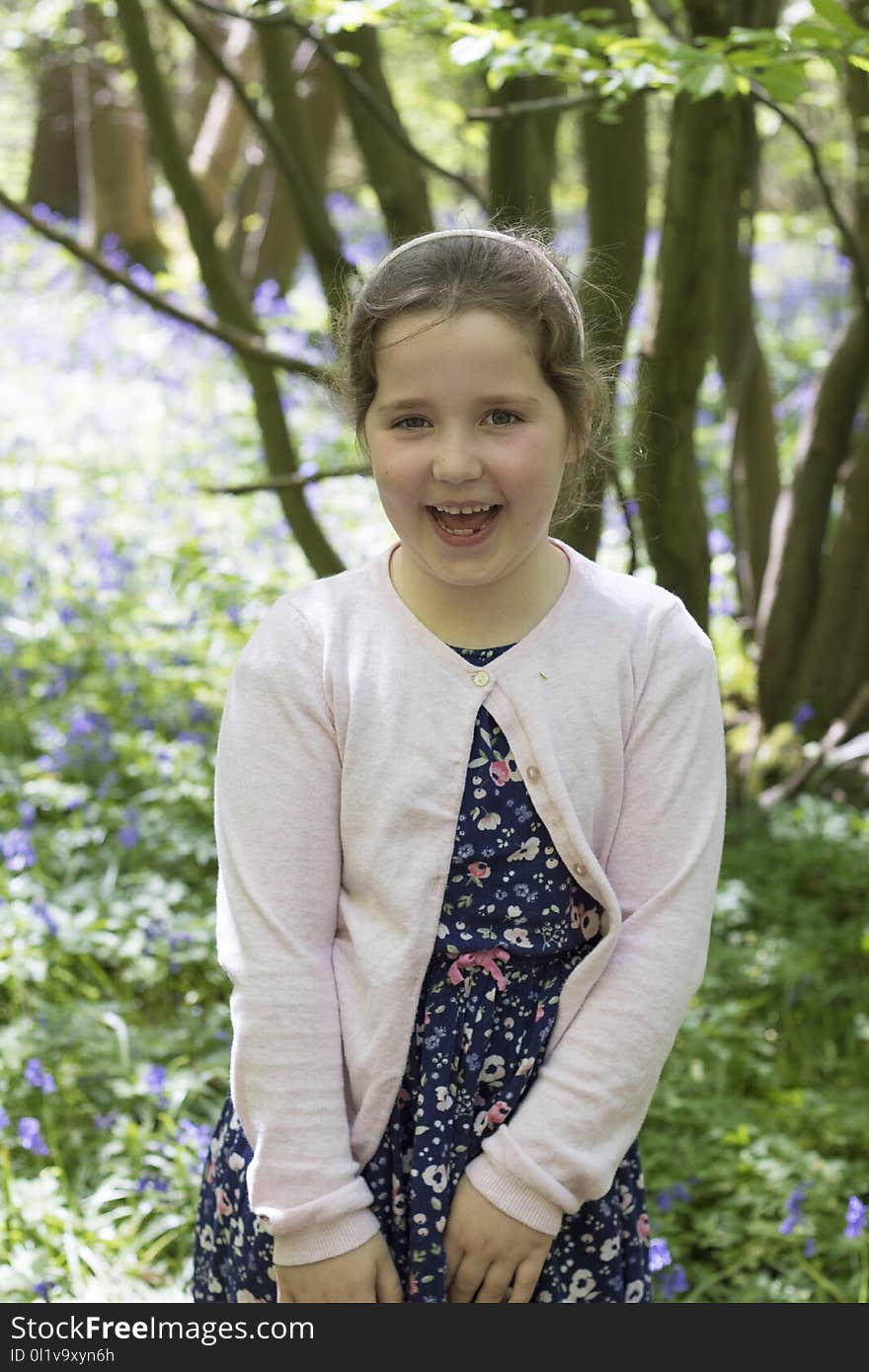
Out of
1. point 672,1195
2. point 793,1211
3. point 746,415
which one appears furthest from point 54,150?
→ point 793,1211

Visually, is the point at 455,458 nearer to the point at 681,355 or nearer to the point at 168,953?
the point at 681,355

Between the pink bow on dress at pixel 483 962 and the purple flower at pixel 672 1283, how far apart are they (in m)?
1.05

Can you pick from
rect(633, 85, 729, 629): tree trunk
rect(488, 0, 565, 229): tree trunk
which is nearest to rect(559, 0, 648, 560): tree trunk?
rect(488, 0, 565, 229): tree trunk

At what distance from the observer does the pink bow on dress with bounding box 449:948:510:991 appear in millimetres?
Answer: 1531

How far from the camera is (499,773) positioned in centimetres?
154

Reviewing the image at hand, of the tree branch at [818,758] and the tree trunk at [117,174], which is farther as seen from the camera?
the tree trunk at [117,174]

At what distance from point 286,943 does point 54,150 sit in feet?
43.6

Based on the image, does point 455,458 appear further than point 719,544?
No

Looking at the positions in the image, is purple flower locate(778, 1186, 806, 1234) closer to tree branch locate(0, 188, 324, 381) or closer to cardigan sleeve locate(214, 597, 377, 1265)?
cardigan sleeve locate(214, 597, 377, 1265)

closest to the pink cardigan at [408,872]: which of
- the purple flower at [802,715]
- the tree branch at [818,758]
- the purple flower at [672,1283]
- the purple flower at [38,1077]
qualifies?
the purple flower at [672,1283]

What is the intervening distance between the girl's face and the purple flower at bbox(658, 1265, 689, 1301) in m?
1.36

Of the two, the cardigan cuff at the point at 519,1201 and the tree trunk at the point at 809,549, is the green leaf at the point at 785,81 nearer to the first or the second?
the cardigan cuff at the point at 519,1201

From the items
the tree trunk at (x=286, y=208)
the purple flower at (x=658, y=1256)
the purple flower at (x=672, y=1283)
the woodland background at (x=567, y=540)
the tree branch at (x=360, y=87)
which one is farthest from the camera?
the tree trunk at (x=286, y=208)

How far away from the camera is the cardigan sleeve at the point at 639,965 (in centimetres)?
149
